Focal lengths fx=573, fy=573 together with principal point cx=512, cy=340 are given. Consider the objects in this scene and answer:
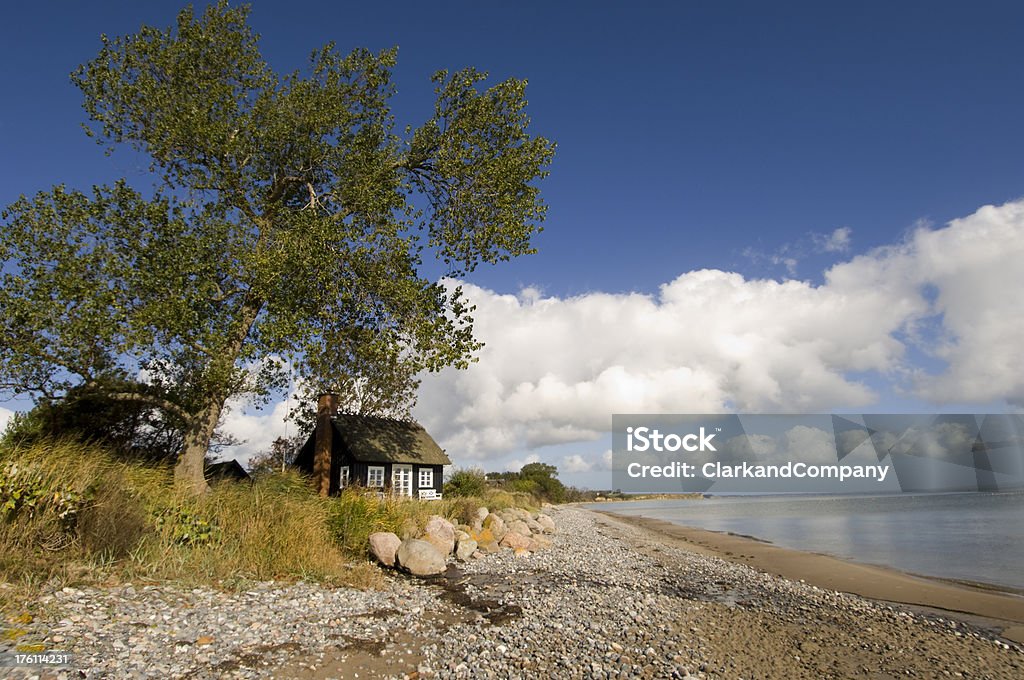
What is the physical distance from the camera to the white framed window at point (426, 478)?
103ft

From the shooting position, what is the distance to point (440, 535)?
48.8 feet

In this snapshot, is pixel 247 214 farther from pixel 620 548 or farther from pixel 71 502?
pixel 620 548

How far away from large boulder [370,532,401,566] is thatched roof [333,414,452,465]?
16043 mm

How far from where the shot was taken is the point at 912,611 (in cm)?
1110

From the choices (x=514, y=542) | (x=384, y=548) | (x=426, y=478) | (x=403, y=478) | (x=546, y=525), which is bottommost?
(x=546, y=525)

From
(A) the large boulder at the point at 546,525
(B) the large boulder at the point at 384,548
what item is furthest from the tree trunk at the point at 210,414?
(A) the large boulder at the point at 546,525

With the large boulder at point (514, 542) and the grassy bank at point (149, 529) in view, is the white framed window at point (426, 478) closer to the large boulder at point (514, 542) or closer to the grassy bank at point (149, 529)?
the large boulder at point (514, 542)

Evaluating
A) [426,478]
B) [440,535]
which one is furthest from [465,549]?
[426,478]

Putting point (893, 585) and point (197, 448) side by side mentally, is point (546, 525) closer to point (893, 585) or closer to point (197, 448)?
point (893, 585)

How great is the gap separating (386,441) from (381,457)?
5.42ft

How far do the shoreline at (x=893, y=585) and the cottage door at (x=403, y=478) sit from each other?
1505cm

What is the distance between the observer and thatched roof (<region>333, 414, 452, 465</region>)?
28.9 m

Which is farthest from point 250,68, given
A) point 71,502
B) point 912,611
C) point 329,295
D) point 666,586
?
point 912,611

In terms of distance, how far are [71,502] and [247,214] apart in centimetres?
999
